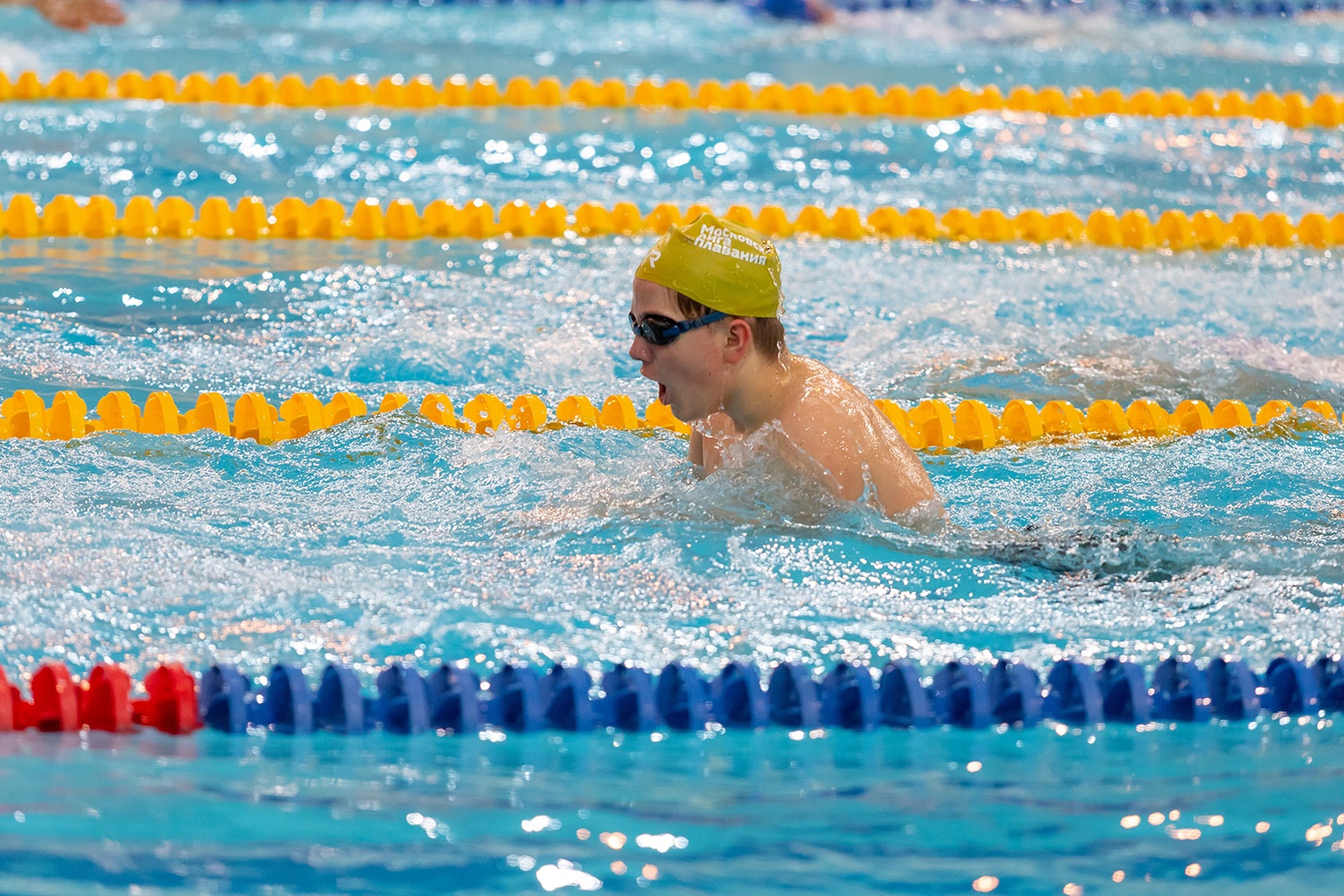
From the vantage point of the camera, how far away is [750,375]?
3203 mm

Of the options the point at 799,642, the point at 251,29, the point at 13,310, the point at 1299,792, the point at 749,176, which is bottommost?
the point at 1299,792

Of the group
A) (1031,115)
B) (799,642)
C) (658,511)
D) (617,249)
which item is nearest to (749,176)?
(617,249)

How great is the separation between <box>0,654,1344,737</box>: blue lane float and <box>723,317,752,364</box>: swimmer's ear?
Answer: 2.38 feet

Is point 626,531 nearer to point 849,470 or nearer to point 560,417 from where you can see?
point 849,470

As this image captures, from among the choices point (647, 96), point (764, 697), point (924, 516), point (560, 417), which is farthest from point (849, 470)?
point (647, 96)

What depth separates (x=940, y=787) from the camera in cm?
244

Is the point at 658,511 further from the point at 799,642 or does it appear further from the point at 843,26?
the point at 843,26

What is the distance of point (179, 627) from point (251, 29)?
8047mm

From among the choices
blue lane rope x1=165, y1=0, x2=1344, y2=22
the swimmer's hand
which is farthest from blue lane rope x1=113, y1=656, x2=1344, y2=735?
blue lane rope x1=165, y1=0, x2=1344, y2=22

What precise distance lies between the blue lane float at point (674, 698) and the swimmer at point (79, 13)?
323 inches

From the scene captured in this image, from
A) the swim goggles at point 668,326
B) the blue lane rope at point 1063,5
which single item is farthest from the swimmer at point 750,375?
the blue lane rope at point 1063,5

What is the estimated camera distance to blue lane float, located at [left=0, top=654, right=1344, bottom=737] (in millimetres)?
2537

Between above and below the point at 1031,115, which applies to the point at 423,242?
below

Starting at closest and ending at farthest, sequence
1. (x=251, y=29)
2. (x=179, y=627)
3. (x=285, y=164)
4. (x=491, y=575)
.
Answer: (x=179, y=627) → (x=491, y=575) → (x=285, y=164) → (x=251, y=29)
